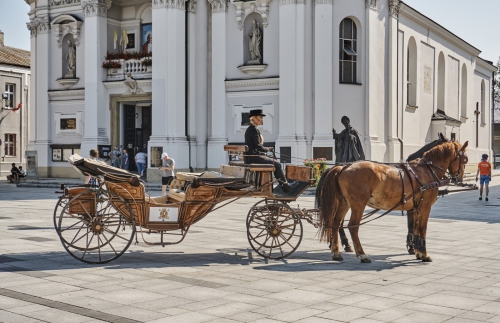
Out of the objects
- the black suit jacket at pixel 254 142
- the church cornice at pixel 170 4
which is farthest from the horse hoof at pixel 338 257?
the church cornice at pixel 170 4

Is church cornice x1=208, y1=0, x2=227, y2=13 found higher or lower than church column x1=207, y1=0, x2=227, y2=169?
higher

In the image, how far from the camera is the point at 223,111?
99.7 ft

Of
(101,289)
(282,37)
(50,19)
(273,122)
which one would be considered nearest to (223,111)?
(273,122)

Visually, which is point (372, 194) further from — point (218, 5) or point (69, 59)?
point (69, 59)

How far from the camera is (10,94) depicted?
156ft

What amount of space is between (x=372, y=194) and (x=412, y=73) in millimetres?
26917

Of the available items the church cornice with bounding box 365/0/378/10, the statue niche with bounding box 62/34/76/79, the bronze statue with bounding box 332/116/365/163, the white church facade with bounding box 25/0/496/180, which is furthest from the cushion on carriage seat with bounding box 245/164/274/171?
the statue niche with bounding box 62/34/76/79

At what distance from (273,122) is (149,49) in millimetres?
7583

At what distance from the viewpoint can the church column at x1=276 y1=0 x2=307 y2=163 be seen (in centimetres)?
A: 2847

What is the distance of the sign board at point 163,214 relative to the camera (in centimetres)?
996

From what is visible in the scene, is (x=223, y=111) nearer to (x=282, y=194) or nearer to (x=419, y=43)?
(x=419, y=43)

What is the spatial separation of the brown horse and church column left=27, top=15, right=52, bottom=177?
27.1m

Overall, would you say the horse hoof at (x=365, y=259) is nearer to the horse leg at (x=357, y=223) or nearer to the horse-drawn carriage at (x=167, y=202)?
the horse leg at (x=357, y=223)

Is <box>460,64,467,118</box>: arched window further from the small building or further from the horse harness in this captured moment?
the horse harness
